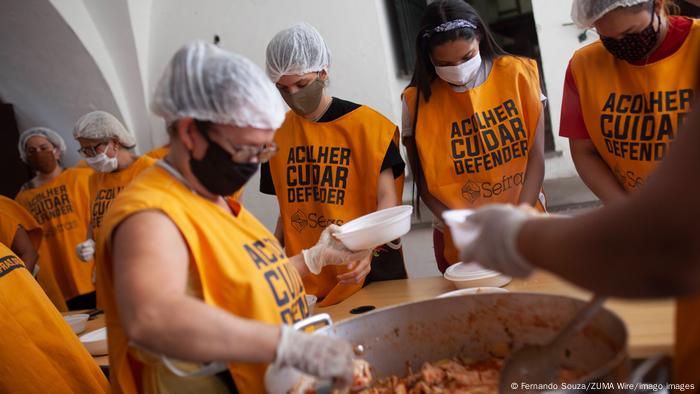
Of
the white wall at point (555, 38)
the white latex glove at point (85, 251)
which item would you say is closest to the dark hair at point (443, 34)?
the white wall at point (555, 38)

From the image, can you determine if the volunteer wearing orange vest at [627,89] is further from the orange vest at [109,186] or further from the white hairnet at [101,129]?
the white hairnet at [101,129]

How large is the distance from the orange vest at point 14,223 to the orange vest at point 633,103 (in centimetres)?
376

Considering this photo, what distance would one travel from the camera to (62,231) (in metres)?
4.80

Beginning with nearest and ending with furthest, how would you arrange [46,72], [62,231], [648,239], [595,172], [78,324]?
[648,239], [595,172], [78,324], [62,231], [46,72]

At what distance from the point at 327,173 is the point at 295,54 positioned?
59cm

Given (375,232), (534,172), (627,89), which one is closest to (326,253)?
(375,232)

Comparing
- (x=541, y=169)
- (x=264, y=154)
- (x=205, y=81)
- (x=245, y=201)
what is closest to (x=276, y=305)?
(x=264, y=154)

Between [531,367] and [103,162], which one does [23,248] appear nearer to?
[103,162]

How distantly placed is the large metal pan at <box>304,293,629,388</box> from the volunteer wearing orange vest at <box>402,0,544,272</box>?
1.16 meters

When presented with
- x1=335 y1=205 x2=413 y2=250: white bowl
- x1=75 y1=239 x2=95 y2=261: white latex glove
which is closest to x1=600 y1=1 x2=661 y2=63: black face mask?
x1=335 y1=205 x2=413 y2=250: white bowl

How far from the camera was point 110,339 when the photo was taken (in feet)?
5.41

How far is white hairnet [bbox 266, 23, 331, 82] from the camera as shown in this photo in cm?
286

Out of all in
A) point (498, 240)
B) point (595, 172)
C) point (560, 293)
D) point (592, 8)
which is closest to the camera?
point (498, 240)

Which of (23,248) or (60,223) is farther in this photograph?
(60,223)
